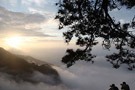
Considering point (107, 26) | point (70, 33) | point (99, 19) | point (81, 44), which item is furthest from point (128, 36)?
point (70, 33)

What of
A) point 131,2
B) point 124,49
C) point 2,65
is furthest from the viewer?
→ point 2,65

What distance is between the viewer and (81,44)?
858cm

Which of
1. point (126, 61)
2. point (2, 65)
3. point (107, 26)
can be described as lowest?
point (126, 61)

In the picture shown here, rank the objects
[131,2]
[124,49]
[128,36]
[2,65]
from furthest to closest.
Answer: [2,65]
[124,49]
[128,36]
[131,2]

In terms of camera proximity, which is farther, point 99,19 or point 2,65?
point 2,65

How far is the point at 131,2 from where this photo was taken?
773 cm

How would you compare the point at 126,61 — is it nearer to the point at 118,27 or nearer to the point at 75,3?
the point at 118,27

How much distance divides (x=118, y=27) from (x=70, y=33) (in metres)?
2.42

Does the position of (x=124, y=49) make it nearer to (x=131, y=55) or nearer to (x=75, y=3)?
(x=131, y=55)

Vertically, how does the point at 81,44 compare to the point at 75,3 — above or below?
below

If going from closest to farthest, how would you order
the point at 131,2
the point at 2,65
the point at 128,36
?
the point at 131,2 → the point at 128,36 → the point at 2,65

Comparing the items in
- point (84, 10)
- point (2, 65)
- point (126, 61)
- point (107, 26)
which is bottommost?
point (126, 61)

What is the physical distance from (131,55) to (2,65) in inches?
7424

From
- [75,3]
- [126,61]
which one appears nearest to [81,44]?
[75,3]
